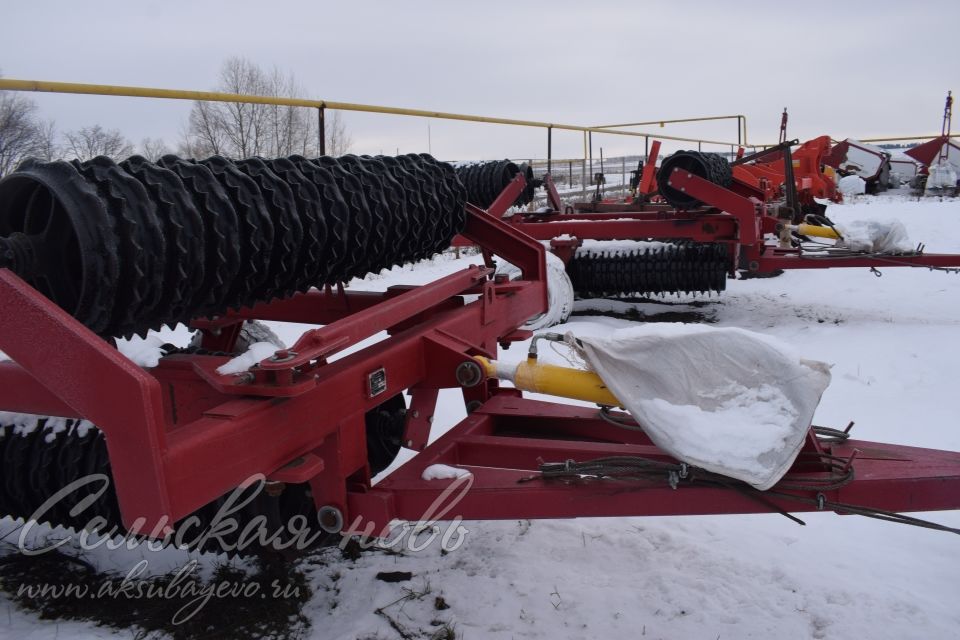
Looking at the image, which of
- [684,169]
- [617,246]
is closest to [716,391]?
[684,169]

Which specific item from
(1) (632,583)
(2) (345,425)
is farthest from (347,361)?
(1) (632,583)

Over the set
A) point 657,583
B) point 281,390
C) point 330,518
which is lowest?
point 657,583

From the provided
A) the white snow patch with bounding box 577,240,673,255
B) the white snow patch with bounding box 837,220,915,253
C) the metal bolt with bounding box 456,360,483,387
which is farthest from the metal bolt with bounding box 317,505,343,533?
the white snow patch with bounding box 837,220,915,253

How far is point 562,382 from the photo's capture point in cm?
221

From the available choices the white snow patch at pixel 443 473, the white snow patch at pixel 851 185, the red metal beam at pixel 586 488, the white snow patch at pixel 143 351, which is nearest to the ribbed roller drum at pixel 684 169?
the red metal beam at pixel 586 488

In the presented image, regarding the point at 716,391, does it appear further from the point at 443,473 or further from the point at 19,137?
the point at 19,137

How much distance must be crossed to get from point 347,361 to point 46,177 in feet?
2.96

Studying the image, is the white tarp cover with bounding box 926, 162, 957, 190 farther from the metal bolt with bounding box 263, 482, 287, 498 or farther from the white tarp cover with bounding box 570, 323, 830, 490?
the metal bolt with bounding box 263, 482, 287, 498

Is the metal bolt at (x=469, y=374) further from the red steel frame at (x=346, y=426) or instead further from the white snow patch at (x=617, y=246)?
the white snow patch at (x=617, y=246)

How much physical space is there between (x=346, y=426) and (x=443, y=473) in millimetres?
313

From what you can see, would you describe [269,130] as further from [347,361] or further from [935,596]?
[935,596]

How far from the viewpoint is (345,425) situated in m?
2.12

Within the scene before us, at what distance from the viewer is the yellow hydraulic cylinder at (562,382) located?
217 cm

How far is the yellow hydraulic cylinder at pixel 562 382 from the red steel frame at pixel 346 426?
0.51 ft
